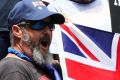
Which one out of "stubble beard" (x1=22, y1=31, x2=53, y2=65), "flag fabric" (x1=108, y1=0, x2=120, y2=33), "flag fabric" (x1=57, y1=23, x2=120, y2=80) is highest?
"stubble beard" (x1=22, y1=31, x2=53, y2=65)

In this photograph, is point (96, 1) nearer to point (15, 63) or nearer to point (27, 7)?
point (27, 7)

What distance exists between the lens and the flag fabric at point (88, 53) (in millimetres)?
4215

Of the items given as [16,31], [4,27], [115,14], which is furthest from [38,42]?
[115,14]

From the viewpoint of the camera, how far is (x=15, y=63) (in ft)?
8.55

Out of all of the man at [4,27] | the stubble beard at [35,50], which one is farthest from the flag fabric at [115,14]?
the stubble beard at [35,50]

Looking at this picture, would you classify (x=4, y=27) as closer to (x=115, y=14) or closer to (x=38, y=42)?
(x=38, y=42)

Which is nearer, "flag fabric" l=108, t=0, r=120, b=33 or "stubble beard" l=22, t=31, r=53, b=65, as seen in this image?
"stubble beard" l=22, t=31, r=53, b=65

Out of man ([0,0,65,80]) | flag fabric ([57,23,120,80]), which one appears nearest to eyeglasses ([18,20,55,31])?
man ([0,0,65,80])

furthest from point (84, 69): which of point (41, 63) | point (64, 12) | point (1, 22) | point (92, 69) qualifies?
point (41, 63)

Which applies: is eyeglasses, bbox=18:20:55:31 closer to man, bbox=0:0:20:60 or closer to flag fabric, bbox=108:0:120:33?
man, bbox=0:0:20:60

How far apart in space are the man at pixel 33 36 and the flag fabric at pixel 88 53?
1.34 meters

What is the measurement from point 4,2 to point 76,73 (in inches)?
38.8

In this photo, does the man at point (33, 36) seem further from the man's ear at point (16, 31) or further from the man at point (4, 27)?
the man at point (4, 27)

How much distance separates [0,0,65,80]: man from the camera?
9.13 feet
